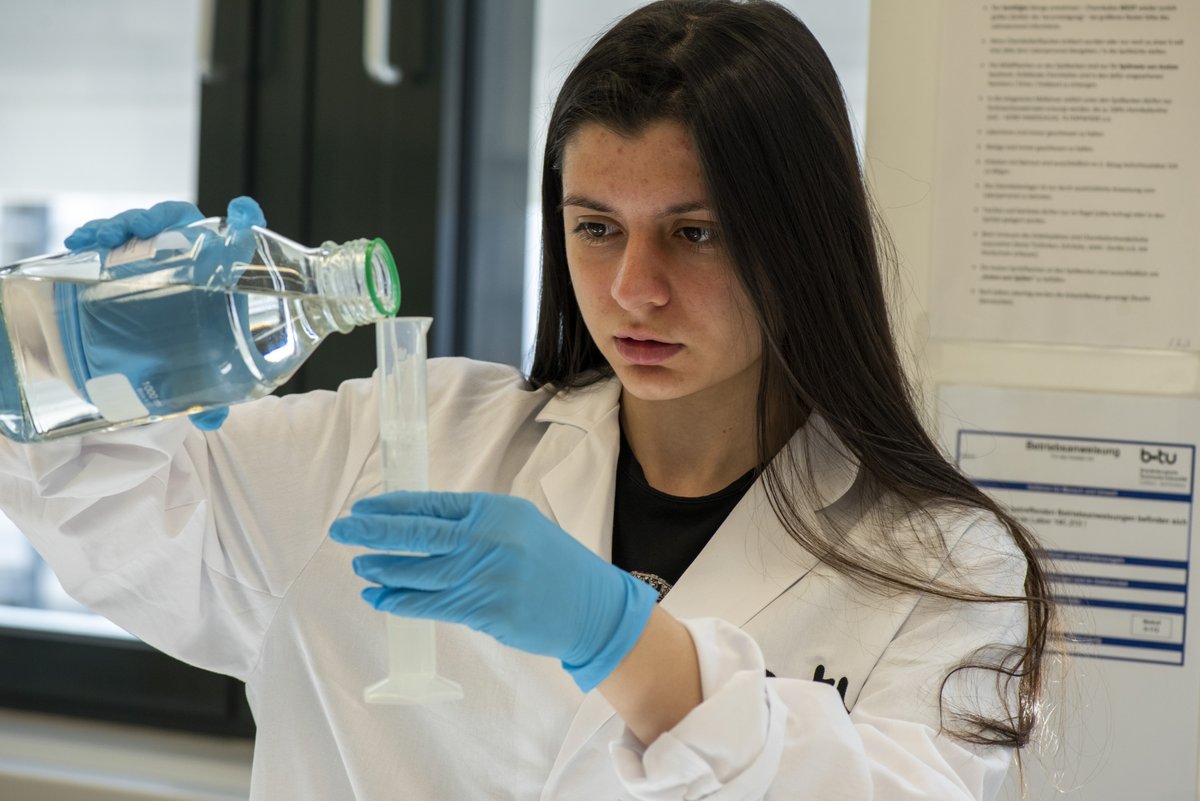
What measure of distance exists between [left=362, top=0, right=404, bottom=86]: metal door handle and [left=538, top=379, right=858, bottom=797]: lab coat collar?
75cm

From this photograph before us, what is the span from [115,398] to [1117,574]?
1.29m

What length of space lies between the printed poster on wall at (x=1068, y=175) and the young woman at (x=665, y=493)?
40 centimetres

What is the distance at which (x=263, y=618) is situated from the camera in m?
1.31

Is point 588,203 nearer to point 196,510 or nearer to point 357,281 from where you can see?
point 357,281

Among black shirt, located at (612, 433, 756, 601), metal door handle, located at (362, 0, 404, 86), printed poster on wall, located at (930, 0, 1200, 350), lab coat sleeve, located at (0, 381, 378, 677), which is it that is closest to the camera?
lab coat sleeve, located at (0, 381, 378, 677)

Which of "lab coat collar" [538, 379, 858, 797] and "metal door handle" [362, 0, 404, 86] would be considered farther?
"metal door handle" [362, 0, 404, 86]

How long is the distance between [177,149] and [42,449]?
120 centimetres

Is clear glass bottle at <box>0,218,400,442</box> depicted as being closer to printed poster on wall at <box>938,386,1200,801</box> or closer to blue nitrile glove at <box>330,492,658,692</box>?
blue nitrile glove at <box>330,492,658,692</box>

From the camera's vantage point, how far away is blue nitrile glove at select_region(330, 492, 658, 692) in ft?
2.85

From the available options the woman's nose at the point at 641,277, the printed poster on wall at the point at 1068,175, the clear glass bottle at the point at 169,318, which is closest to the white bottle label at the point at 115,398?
the clear glass bottle at the point at 169,318

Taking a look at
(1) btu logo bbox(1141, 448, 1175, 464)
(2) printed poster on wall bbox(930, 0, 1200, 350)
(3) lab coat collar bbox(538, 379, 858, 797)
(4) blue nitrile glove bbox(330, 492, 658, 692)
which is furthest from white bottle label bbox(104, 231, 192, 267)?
(1) btu logo bbox(1141, 448, 1175, 464)

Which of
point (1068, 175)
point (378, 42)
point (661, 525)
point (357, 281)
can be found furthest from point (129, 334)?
point (1068, 175)

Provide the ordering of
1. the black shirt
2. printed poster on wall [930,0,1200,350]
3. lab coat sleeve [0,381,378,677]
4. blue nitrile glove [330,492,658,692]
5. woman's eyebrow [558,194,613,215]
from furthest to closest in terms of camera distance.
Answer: printed poster on wall [930,0,1200,350] < the black shirt < woman's eyebrow [558,194,613,215] < lab coat sleeve [0,381,378,677] < blue nitrile glove [330,492,658,692]

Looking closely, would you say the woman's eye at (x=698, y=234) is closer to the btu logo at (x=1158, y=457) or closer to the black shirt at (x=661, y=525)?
the black shirt at (x=661, y=525)
